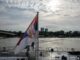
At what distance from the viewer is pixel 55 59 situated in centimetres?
2627

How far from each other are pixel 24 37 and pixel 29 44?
0.53 meters

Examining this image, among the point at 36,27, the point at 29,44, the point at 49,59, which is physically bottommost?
the point at 49,59

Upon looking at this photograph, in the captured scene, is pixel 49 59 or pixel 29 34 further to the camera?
pixel 49 59

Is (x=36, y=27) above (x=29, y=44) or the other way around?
above

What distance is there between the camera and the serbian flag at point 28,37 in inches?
→ 588

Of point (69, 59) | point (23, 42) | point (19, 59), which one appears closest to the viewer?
point (23, 42)

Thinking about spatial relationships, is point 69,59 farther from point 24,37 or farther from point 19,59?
Result: point 24,37

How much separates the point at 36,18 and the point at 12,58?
8.88 meters

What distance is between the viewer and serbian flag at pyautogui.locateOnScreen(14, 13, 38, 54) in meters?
14.9

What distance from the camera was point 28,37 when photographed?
49.4ft

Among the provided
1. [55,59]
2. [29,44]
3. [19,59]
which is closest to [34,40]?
[29,44]

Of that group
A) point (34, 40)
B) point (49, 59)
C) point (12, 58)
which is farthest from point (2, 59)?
point (34, 40)

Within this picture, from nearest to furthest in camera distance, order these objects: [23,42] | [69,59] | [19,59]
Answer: [23,42] → [19,59] → [69,59]

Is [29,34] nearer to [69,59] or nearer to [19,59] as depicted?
[19,59]
